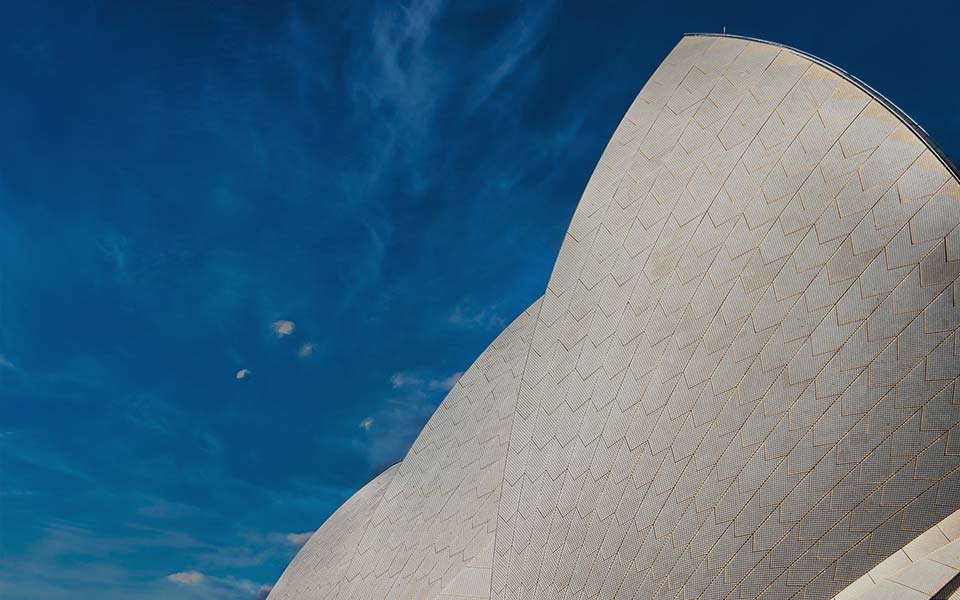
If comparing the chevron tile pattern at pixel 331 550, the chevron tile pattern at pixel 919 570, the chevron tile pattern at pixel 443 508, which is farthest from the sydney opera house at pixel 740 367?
the chevron tile pattern at pixel 331 550

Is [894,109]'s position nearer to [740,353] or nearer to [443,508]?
[740,353]

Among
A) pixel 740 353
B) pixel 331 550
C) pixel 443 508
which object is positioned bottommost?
pixel 740 353

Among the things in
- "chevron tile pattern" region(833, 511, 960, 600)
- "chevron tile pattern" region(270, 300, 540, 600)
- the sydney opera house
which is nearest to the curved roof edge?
the sydney opera house

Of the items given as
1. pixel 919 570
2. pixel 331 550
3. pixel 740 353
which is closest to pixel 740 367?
pixel 740 353

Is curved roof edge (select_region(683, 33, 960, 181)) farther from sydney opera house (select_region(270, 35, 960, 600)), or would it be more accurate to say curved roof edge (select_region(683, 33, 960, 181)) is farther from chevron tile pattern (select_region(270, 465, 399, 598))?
chevron tile pattern (select_region(270, 465, 399, 598))

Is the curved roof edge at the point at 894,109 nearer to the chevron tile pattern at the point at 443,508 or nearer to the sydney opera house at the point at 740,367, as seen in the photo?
the sydney opera house at the point at 740,367

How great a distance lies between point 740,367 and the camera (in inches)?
419

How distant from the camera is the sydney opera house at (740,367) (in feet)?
28.6

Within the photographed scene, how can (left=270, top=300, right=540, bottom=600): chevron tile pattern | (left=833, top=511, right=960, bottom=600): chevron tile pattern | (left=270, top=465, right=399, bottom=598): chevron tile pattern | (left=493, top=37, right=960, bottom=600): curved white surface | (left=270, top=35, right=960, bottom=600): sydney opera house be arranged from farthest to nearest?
1. (left=270, top=465, right=399, bottom=598): chevron tile pattern
2. (left=270, top=300, right=540, bottom=600): chevron tile pattern
3. (left=493, top=37, right=960, bottom=600): curved white surface
4. (left=270, top=35, right=960, bottom=600): sydney opera house
5. (left=833, top=511, right=960, bottom=600): chevron tile pattern

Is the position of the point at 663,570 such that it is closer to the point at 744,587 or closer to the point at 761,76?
the point at 744,587

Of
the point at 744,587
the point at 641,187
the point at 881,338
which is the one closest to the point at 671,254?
the point at 641,187

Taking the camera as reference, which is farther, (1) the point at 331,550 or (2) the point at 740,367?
(1) the point at 331,550

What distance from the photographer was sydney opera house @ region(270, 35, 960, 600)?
8727 millimetres

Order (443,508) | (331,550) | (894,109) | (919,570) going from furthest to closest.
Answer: (331,550)
(443,508)
(894,109)
(919,570)
